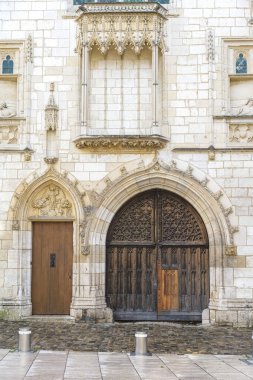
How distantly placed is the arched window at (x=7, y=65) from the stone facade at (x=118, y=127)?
0.12 metres

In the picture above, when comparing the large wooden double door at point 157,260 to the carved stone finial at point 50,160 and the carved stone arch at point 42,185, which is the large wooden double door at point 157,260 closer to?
the carved stone arch at point 42,185

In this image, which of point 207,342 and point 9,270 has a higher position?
point 9,270

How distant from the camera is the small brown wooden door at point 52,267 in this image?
13.7m

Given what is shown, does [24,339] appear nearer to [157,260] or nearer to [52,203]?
[52,203]

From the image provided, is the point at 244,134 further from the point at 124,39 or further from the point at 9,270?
the point at 9,270

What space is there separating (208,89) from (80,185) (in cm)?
396

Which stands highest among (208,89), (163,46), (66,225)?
(163,46)

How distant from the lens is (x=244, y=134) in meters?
13.7

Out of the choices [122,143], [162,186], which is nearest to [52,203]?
[122,143]

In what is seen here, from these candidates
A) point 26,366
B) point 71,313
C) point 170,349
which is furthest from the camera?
point 71,313

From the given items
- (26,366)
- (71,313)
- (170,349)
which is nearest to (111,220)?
(71,313)

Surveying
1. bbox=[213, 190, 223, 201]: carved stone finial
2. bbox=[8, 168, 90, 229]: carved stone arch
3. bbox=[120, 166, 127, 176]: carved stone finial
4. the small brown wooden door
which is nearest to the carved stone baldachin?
bbox=[120, 166, 127, 176]: carved stone finial

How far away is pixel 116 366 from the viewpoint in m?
8.45

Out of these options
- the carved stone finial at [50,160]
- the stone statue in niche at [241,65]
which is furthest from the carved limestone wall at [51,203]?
the stone statue in niche at [241,65]
